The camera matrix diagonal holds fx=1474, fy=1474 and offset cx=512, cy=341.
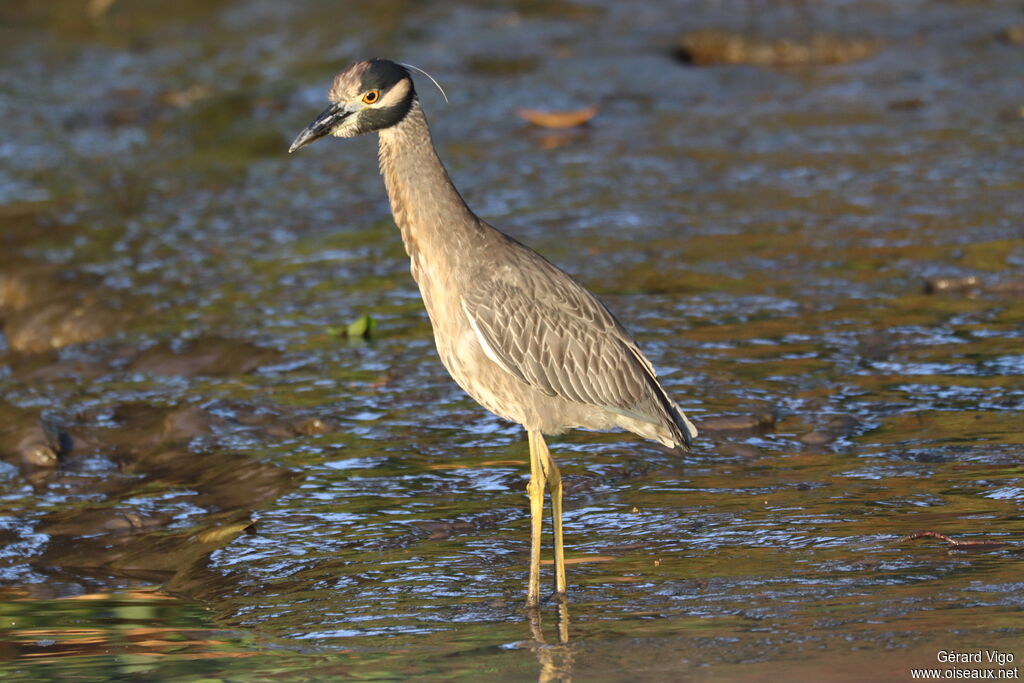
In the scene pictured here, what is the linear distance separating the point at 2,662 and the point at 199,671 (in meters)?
0.71

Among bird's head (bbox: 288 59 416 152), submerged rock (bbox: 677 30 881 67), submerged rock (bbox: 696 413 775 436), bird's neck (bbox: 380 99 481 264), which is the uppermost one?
submerged rock (bbox: 677 30 881 67)

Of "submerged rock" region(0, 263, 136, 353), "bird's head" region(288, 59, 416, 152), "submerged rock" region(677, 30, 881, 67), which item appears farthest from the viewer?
"submerged rock" region(677, 30, 881, 67)

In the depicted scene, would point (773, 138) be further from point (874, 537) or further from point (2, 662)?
point (2, 662)

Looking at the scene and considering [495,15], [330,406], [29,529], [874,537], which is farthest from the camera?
[495,15]

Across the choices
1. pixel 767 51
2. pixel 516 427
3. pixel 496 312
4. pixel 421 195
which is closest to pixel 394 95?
pixel 421 195

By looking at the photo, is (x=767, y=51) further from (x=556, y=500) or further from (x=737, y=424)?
(x=556, y=500)

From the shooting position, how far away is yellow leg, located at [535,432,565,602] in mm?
5008

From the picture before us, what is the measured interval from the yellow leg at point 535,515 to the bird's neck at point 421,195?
0.77 metres

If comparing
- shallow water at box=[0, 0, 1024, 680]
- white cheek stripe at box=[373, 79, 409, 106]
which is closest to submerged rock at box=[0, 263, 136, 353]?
shallow water at box=[0, 0, 1024, 680]

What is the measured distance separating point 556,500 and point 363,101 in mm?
1570

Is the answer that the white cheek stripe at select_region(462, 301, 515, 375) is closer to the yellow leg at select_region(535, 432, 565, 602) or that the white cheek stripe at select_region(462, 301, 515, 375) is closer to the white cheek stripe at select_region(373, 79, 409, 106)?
the yellow leg at select_region(535, 432, 565, 602)

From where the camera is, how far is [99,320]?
8984 millimetres

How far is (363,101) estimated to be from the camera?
5195 mm

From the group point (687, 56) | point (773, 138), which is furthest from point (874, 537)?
point (687, 56)
